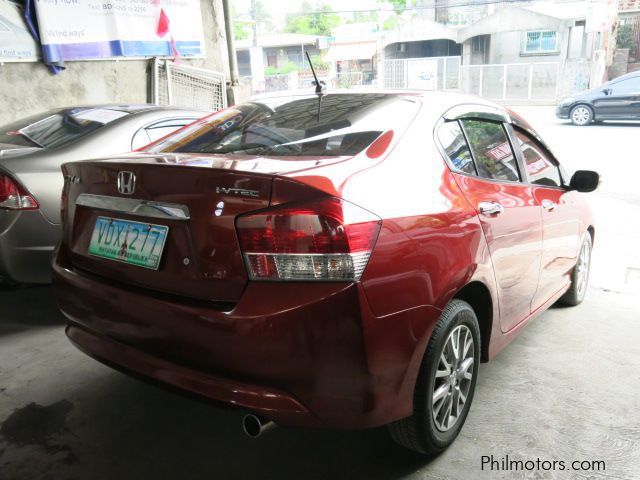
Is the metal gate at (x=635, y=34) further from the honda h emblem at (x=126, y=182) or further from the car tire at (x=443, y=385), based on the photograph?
the honda h emblem at (x=126, y=182)

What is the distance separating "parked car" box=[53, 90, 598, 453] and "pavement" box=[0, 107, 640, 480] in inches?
9.1

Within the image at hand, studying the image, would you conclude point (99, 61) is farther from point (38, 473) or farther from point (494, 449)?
point (494, 449)

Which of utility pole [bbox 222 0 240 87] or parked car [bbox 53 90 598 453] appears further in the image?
utility pole [bbox 222 0 240 87]

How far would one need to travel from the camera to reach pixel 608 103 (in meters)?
13.6

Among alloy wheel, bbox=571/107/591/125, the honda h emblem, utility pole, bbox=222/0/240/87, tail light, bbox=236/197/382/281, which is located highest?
utility pole, bbox=222/0/240/87

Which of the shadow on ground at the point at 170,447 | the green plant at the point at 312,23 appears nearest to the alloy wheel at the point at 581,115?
the shadow on ground at the point at 170,447

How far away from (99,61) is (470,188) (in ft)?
21.8

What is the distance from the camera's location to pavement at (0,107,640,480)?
6.50ft

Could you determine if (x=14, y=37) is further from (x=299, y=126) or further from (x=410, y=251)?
(x=410, y=251)

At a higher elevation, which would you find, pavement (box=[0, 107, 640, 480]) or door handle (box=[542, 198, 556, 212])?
door handle (box=[542, 198, 556, 212])

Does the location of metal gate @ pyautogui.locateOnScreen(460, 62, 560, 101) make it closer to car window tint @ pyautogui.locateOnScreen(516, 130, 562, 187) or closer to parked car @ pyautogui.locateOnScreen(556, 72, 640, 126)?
parked car @ pyautogui.locateOnScreen(556, 72, 640, 126)

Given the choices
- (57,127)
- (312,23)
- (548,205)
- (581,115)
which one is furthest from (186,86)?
(312,23)

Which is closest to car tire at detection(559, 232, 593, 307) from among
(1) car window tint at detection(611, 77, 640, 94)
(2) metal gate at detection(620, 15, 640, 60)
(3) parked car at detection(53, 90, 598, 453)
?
(3) parked car at detection(53, 90, 598, 453)

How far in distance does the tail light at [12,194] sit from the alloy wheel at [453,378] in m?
2.38
